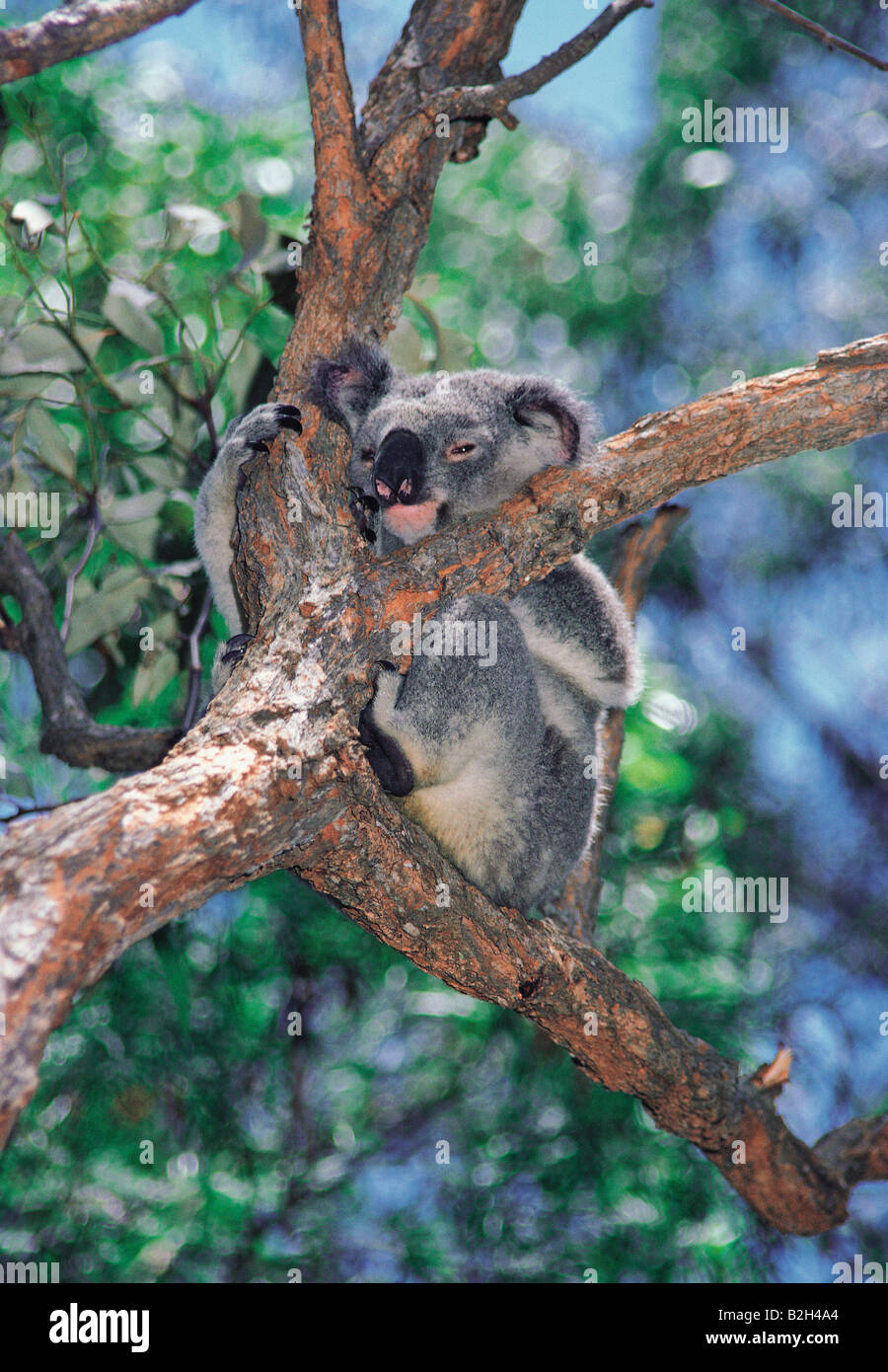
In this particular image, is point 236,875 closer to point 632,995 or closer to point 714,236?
point 632,995

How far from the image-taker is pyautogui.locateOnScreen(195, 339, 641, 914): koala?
2381mm

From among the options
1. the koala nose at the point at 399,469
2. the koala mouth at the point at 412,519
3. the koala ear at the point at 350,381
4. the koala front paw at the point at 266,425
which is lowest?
the koala mouth at the point at 412,519

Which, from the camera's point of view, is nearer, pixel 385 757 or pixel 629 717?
pixel 385 757

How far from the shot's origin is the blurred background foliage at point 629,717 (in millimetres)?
3787

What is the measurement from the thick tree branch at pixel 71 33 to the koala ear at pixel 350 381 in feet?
3.73

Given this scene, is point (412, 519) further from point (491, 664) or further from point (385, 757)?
point (385, 757)

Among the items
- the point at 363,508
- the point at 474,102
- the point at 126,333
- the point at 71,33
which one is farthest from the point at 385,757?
the point at 71,33

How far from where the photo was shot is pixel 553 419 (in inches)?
107

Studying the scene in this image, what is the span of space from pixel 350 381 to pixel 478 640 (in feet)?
2.99

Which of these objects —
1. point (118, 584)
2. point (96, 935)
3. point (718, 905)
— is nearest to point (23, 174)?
point (118, 584)

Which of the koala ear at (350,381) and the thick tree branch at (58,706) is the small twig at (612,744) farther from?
the thick tree branch at (58,706)

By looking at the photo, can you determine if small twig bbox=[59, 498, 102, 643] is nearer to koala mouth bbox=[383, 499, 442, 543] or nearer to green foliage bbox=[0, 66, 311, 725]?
green foliage bbox=[0, 66, 311, 725]

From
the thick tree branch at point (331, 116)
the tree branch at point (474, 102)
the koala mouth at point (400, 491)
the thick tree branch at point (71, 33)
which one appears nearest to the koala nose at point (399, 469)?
the koala mouth at point (400, 491)

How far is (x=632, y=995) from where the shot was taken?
9.84 feet
